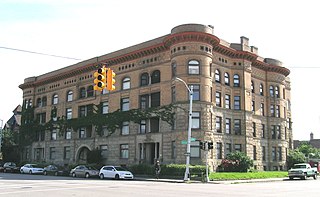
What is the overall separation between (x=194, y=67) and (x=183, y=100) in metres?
3.94

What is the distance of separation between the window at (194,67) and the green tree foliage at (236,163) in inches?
406

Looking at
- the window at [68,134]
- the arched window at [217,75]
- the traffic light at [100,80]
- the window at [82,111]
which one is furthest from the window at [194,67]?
the traffic light at [100,80]

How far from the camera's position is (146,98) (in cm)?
4628

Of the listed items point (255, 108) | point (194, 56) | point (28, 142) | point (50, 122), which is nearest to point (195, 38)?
point (194, 56)

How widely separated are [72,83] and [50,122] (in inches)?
289

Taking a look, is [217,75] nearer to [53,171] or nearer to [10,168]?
[53,171]

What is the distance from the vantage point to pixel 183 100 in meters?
40.8

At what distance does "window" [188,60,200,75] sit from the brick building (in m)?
0.11

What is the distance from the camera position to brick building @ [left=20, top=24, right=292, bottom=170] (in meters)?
41.2

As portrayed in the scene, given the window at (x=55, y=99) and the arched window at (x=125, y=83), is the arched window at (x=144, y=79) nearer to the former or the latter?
the arched window at (x=125, y=83)

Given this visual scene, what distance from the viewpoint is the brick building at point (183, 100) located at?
41188mm

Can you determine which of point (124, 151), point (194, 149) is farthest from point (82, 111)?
point (194, 149)

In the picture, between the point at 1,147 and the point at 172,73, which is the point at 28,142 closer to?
the point at 1,147

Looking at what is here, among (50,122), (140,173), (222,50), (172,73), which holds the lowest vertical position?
(140,173)
